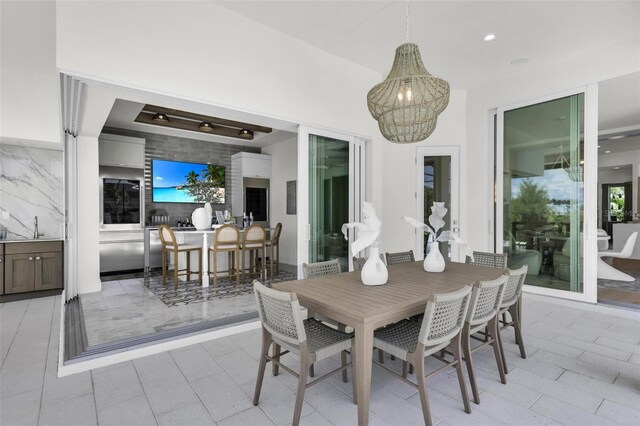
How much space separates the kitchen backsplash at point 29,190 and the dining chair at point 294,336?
15.0 feet

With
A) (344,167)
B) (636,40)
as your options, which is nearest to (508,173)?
(636,40)

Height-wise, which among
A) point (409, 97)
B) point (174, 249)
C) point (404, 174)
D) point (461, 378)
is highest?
point (409, 97)

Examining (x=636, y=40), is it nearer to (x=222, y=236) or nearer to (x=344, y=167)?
(x=344, y=167)

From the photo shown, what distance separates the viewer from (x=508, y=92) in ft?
16.1

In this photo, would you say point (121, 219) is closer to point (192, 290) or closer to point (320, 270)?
point (192, 290)

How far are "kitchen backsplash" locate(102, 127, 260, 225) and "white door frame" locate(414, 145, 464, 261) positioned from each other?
4.55 metres

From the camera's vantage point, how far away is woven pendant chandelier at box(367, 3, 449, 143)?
242 cm

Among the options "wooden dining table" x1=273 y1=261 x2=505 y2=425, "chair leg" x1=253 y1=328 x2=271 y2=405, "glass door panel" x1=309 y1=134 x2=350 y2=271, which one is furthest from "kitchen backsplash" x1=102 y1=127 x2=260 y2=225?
"chair leg" x1=253 y1=328 x2=271 y2=405

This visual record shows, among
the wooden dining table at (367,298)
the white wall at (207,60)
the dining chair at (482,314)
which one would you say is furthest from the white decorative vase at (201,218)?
the dining chair at (482,314)

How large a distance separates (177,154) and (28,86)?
9.49 feet

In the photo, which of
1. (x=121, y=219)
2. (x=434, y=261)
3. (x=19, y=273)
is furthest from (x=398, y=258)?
(x=121, y=219)

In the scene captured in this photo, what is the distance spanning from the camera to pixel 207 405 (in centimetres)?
208

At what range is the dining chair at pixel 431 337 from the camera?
1814mm

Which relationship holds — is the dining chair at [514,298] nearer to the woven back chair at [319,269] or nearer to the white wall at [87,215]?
the woven back chair at [319,269]
